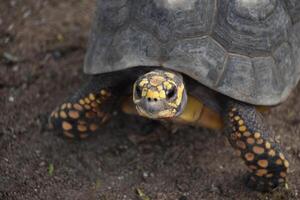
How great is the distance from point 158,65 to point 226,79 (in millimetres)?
435

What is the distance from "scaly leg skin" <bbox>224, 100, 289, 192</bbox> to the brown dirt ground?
236mm

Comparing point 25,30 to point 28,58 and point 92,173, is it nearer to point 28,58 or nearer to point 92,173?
point 28,58

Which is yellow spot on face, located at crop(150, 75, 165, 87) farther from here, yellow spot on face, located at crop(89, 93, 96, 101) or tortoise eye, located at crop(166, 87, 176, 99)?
yellow spot on face, located at crop(89, 93, 96, 101)

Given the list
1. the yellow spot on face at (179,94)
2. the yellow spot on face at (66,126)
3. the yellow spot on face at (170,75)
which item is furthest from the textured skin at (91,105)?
the yellow spot on face at (179,94)

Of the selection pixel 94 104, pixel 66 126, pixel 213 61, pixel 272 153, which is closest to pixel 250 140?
pixel 272 153

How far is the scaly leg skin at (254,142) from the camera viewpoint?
3512 mm

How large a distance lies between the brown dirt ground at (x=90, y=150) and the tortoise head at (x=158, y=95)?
730 mm

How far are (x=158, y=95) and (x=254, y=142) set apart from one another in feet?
2.56

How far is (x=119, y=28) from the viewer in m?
3.69

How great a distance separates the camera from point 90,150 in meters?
4.01

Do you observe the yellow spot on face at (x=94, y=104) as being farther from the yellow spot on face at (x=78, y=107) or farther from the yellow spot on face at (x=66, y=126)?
the yellow spot on face at (x=66, y=126)

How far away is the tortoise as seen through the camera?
347cm

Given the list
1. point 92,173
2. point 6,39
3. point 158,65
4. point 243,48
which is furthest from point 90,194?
point 6,39

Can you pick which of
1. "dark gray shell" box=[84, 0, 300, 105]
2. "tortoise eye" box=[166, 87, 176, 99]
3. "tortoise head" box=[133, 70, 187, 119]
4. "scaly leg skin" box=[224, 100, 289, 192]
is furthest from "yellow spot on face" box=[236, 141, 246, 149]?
"tortoise eye" box=[166, 87, 176, 99]
